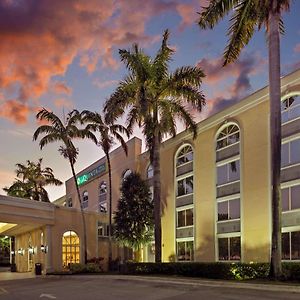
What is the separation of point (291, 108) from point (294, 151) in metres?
2.72

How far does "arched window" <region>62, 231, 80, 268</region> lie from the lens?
136 ft

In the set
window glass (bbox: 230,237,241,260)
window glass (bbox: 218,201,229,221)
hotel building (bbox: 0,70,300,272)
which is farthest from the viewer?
window glass (bbox: 218,201,229,221)

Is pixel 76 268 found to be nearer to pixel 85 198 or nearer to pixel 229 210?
pixel 229 210

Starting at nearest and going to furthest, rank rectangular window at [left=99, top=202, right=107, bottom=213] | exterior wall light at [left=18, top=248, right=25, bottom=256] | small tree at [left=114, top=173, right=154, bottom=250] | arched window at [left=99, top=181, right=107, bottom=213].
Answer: small tree at [left=114, top=173, right=154, bottom=250] → exterior wall light at [left=18, top=248, right=25, bottom=256] → rectangular window at [left=99, top=202, right=107, bottom=213] → arched window at [left=99, top=181, right=107, bottom=213]

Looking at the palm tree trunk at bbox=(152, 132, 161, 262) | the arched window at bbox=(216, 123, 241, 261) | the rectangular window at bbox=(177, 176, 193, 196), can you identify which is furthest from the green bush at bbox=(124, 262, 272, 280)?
the rectangular window at bbox=(177, 176, 193, 196)

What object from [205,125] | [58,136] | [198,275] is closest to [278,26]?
[198,275]

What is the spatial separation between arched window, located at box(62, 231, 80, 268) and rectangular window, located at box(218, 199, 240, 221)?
13764 millimetres

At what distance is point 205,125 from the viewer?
37.3 metres

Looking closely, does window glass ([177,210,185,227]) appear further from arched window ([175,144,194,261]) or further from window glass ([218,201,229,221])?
window glass ([218,201,229,221])

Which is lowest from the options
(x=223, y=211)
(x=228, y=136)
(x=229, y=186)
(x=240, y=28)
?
(x=223, y=211)

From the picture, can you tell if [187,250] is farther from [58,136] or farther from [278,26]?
[278,26]

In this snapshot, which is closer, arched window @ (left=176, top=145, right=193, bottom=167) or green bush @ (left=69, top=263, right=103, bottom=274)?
green bush @ (left=69, top=263, right=103, bottom=274)

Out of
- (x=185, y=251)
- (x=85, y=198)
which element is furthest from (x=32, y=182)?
(x=185, y=251)

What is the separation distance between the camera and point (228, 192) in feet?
114
